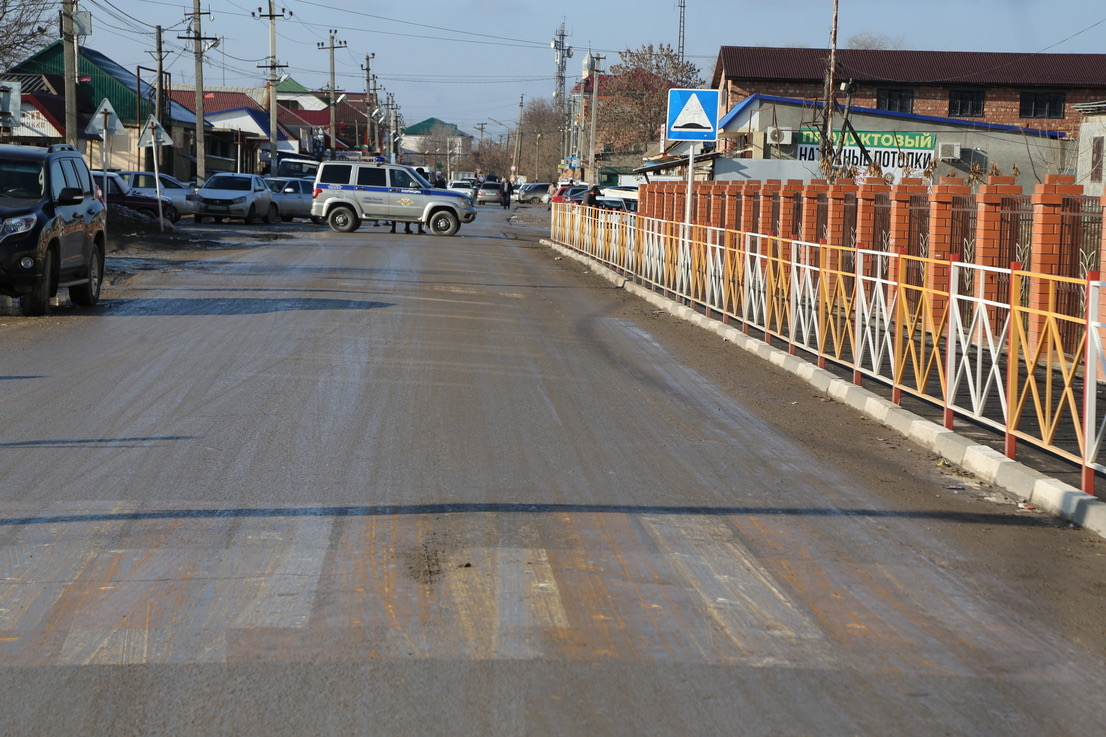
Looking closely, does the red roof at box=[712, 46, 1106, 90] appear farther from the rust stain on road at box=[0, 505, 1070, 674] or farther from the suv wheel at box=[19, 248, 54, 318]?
the rust stain on road at box=[0, 505, 1070, 674]

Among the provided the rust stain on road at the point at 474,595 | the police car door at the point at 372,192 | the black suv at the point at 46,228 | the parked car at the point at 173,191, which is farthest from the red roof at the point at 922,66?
the rust stain on road at the point at 474,595

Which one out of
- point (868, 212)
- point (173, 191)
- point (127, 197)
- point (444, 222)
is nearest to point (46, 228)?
point (868, 212)

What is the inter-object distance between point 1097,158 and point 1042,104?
76.6ft

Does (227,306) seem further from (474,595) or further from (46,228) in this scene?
(474,595)

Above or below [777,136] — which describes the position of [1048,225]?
below

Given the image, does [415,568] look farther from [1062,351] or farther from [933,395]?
[933,395]

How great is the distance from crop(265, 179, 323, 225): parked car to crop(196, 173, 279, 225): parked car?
2.22 metres

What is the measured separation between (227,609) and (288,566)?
56 cm

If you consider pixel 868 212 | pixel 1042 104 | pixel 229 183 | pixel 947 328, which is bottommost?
pixel 947 328

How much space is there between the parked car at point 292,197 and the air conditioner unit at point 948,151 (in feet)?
74.0

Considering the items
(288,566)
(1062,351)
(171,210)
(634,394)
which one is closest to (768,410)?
(634,394)

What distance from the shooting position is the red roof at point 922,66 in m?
57.1

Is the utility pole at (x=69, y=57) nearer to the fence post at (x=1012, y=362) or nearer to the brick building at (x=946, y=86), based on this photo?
the fence post at (x=1012, y=362)

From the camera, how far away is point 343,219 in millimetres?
36656
